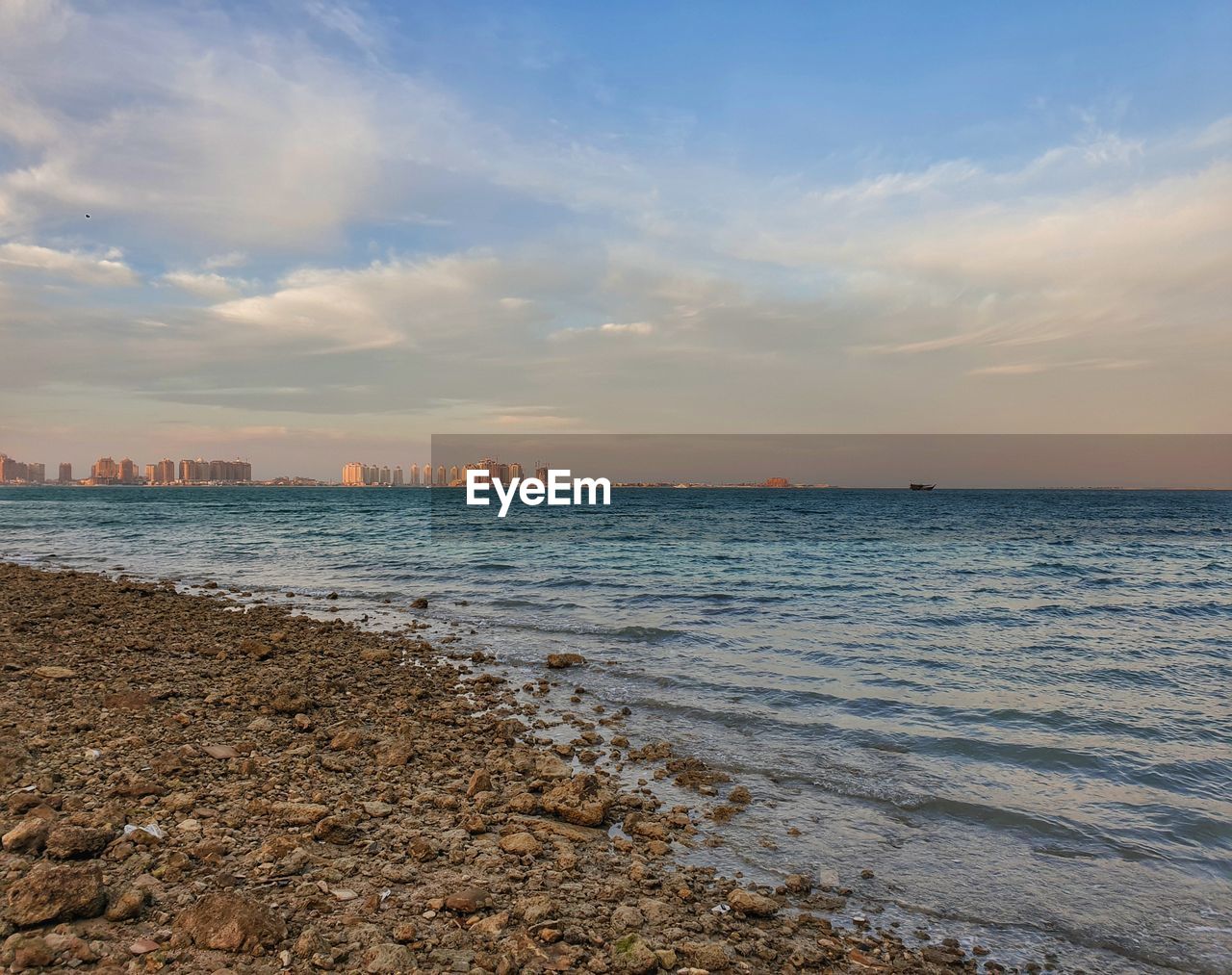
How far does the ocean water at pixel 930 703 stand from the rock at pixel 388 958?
9.00 ft

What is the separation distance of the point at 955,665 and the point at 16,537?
51.8m

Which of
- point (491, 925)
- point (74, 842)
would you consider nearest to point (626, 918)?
point (491, 925)

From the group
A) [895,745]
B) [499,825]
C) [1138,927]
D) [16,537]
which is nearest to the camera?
[1138,927]

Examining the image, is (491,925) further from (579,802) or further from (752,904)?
(579,802)

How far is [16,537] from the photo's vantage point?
43.8 meters

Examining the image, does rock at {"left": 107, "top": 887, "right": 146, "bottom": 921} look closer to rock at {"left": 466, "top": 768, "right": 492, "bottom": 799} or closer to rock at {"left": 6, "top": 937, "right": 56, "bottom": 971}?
rock at {"left": 6, "top": 937, "right": 56, "bottom": 971}

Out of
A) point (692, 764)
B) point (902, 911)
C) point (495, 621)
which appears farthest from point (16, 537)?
point (902, 911)

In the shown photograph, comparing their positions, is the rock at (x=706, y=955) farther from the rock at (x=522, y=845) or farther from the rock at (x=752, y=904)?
the rock at (x=522, y=845)

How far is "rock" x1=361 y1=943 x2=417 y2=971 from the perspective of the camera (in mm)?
4297

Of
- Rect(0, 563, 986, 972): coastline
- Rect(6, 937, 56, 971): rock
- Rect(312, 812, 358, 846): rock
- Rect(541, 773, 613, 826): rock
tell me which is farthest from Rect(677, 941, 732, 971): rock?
Rect(6, 937, 56, 971): rock

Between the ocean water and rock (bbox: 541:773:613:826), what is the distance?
112 cm

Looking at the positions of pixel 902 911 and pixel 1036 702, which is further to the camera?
pixel 1036 702

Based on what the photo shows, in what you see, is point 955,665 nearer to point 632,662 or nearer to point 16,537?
point 632,662

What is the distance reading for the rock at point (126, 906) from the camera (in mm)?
4480
